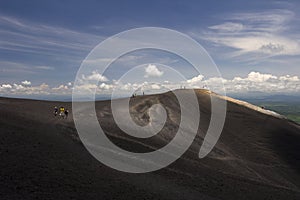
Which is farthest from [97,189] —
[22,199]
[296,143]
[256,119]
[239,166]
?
[256,119]

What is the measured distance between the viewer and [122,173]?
28453 millimetres

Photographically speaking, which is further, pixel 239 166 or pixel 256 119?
pixel 256 119

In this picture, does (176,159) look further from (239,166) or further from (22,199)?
(22,199)

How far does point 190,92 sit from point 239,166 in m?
50.4

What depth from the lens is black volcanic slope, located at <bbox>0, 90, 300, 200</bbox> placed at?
22.2 metres

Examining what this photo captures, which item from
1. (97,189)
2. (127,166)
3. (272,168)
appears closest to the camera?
(97,189)

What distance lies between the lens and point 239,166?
4597 cm

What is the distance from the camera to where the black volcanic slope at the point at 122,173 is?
22.2m

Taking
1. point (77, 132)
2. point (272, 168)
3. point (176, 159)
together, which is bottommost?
point (272, 168)

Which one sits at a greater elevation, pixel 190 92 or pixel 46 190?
pixel 190 92

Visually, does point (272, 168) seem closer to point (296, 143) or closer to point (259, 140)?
point (259, 140)

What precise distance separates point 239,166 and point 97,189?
1181 inches

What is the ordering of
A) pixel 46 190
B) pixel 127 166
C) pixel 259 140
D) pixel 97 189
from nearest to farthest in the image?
1. pixel 46 190
2. pixel 97 189
3. pixel 127 166
4. pixel 259 140

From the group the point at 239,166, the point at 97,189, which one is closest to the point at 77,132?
the point at 97,189
